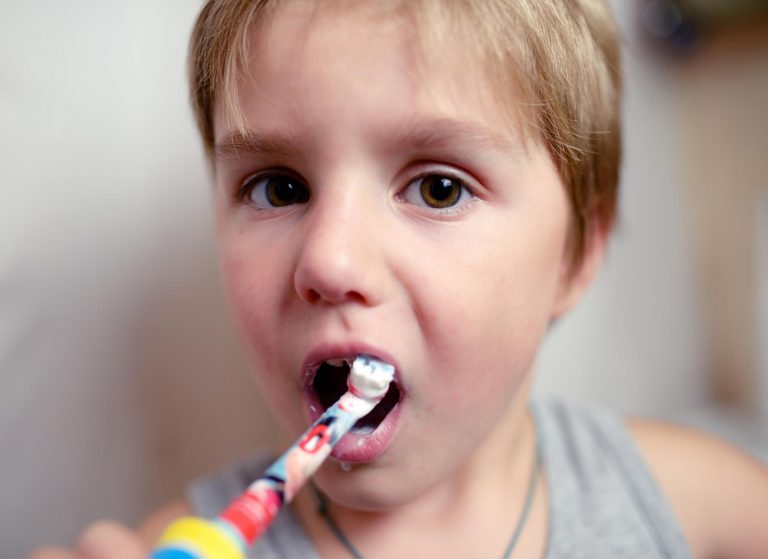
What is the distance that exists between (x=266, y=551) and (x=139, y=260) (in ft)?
1.19

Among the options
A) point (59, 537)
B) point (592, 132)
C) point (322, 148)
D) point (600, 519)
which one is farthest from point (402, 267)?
point (59, 537)

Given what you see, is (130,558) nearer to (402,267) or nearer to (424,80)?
(402,267)

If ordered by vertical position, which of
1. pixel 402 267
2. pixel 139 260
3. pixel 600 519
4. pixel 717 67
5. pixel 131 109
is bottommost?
pixel 600 519

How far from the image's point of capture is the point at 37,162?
2.51 ft

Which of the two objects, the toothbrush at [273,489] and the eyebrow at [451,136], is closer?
the toothbrush at [273,489]

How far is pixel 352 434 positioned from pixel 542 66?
0.33 m

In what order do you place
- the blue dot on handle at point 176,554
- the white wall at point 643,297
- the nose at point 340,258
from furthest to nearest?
the white wall at point 643,297, the nose at point 340,258, the blue dot on handle at point 176,554

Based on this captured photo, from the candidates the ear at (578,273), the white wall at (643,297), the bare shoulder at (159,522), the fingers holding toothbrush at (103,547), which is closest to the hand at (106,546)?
the fingers holding toothbrush at (103,547)

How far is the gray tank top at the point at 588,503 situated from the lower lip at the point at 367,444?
0.16m

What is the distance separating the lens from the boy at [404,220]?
0.52 m

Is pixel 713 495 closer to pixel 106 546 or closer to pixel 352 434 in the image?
pixel 352 434

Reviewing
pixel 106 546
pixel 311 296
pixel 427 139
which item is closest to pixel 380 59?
pixel 427 139

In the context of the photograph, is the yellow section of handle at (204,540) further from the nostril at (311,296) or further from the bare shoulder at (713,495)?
the bare shoulder at (713,495)

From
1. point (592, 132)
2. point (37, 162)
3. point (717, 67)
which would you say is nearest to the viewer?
point (592, 132)
